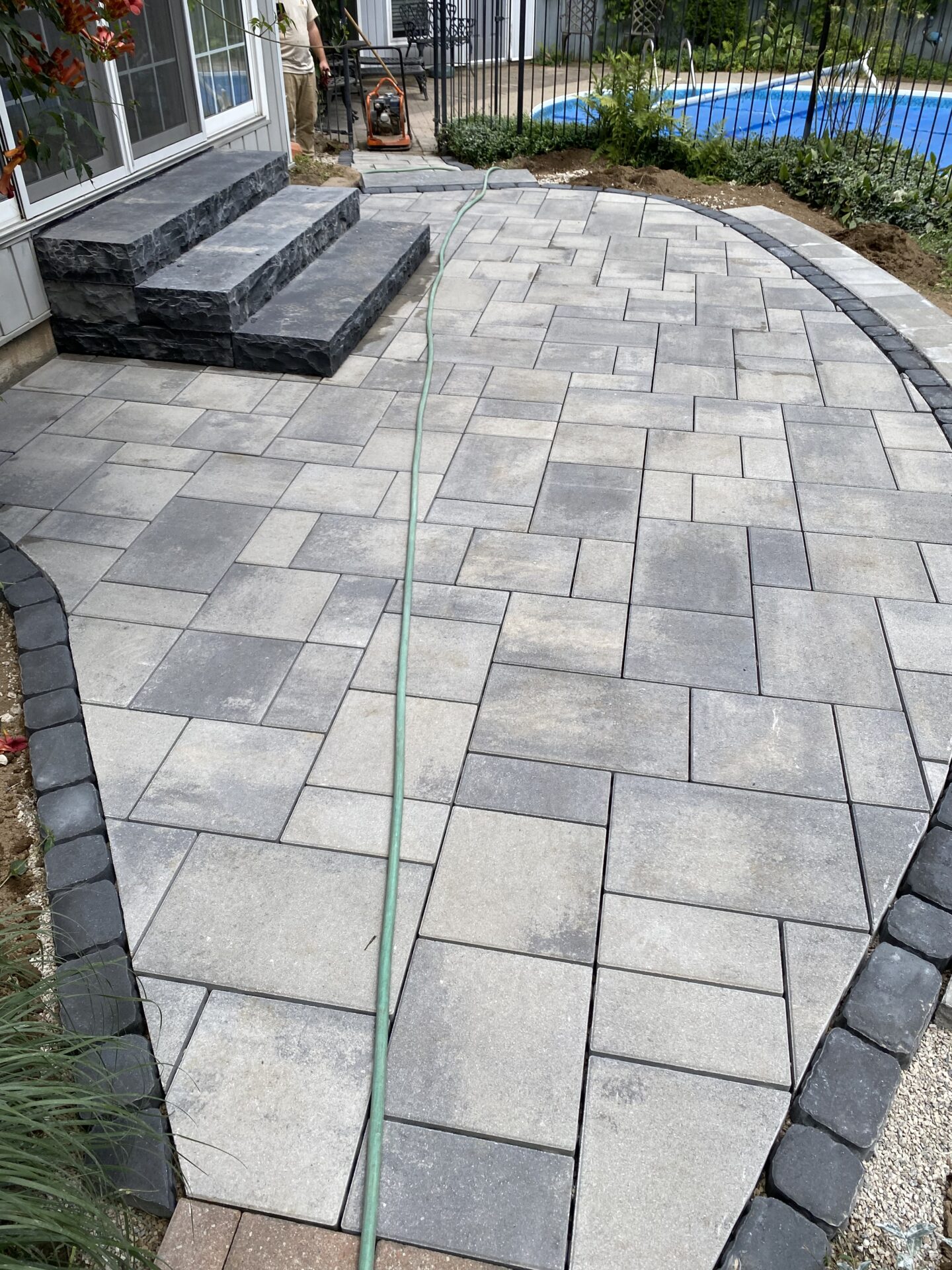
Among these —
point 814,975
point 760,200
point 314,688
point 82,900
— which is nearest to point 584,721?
point 314,688

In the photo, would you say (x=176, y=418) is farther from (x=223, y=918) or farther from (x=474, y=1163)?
(x=474, y=1163)

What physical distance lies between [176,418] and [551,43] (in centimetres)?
1475

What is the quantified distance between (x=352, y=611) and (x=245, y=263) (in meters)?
2.61

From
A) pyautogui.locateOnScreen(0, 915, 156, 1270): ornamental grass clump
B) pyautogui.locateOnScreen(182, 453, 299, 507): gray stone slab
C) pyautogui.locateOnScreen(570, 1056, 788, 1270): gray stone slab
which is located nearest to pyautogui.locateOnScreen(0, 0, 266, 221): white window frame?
pyautogui.locateOnScreen(182, 453, 299, 507): gray stone slab

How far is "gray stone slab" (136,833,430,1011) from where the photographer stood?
2.03 meters

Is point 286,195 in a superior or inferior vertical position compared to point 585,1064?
superior

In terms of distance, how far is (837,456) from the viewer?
12.9 ft

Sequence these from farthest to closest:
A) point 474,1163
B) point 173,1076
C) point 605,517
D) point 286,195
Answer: point 286,195 < point 605,517 < point 173,1076 < point 474,1163

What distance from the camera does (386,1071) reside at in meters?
1.86

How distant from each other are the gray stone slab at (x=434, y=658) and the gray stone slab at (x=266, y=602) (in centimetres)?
26

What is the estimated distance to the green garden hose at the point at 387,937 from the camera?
165 centimetres

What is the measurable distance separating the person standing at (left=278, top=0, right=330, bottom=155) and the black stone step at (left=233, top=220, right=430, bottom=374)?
2.90 meters

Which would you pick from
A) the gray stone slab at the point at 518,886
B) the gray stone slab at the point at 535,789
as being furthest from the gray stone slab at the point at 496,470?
the gray stone slab at the point at 518,886

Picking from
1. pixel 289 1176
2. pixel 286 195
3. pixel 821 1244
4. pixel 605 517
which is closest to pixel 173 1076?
pixel 289 1176
